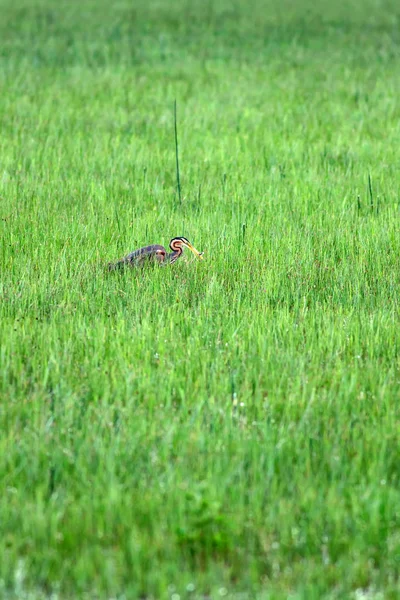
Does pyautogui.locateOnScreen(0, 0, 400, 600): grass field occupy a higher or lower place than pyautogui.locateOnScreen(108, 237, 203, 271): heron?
lower

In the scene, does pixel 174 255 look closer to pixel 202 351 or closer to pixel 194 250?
pixel 194 250

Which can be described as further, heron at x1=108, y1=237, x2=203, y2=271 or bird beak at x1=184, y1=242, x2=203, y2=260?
bird beak at x1=184, y1=242, x2=203, y2=260

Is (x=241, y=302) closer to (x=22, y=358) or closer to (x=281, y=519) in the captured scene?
(x=22, y=358)

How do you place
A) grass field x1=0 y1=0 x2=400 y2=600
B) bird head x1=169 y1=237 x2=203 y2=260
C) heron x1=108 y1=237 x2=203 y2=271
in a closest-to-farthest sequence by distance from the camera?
grass field x1=0 y1=0 x2=400 y2=600 < heron x1=108 y1=237 x2=203 y2=271 < bird head x1=169 y1=237 x2=203 y2=260

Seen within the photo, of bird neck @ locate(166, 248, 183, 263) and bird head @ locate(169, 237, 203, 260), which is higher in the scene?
bird head @ locate(169, 237, 203, 260)

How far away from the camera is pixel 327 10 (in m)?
21.9

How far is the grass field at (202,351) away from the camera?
125 inches

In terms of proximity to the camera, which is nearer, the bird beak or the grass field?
the grass field

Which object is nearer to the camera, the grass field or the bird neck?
the grass field

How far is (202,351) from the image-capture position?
4629 mm

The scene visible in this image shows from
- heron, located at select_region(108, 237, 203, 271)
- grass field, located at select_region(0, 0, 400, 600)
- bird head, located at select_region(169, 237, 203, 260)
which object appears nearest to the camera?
grass field, located at select_region(0, 0, 400, 600)

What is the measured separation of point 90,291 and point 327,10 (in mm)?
17911

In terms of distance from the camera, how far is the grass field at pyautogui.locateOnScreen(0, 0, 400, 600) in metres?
3.17

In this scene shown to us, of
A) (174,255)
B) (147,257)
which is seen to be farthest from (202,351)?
(174,255)
